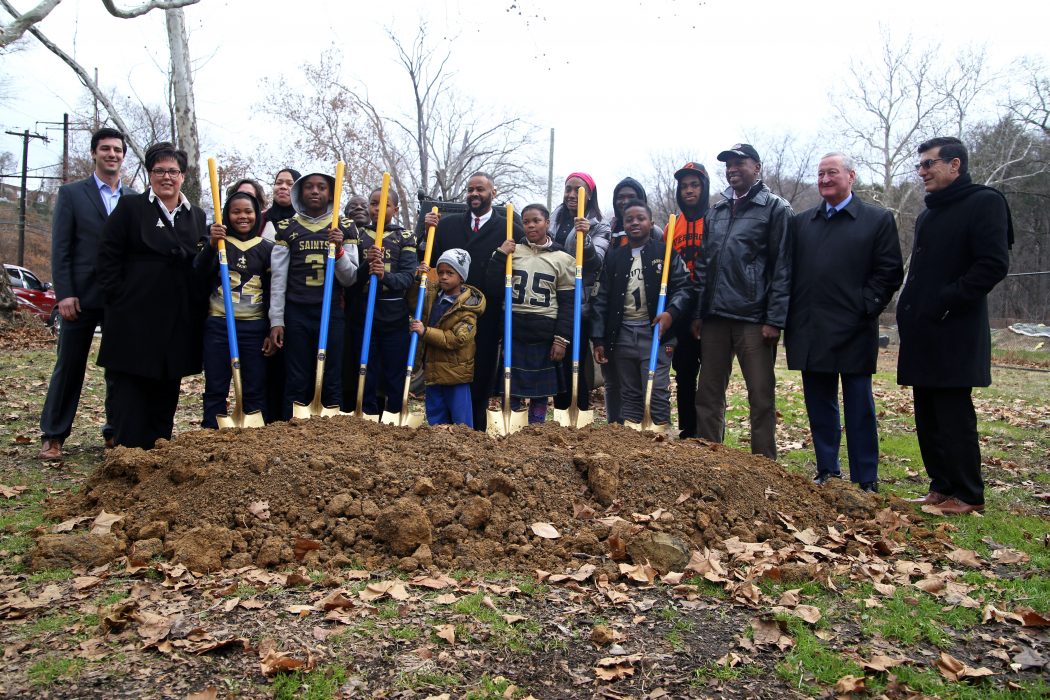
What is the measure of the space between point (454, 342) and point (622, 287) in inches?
53.0

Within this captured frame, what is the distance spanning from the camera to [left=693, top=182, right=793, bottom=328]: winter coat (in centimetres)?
528

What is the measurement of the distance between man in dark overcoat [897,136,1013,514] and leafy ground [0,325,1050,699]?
0.63 meters

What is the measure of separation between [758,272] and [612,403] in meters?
1.61

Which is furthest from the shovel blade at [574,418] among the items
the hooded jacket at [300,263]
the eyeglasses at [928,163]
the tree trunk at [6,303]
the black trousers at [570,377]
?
the tree trunk at [6,303]

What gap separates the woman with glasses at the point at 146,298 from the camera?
507 centimetres

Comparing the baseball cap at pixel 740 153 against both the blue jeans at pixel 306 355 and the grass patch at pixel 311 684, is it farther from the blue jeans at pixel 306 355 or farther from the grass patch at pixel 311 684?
the grass patch at pixel 311 684

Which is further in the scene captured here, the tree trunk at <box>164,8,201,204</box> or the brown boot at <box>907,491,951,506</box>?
the tree trunk at <box>164,8,201,204</box>

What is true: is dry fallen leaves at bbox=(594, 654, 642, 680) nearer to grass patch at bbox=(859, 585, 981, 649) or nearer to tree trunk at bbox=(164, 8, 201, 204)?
grass patch at bbox=(859, 585, 981, 649)

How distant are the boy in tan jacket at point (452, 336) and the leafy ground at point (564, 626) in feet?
7.90

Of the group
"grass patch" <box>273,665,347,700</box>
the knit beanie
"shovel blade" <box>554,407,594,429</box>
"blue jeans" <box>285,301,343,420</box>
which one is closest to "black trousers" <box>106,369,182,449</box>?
"blue jeans" <box>285,301,343,420</box>

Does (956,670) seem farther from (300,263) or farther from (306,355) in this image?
(300,263)

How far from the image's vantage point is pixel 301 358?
5.60 meters

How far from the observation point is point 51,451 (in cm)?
545

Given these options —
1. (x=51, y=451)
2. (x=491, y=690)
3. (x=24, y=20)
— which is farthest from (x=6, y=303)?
(x=491, y=690)
